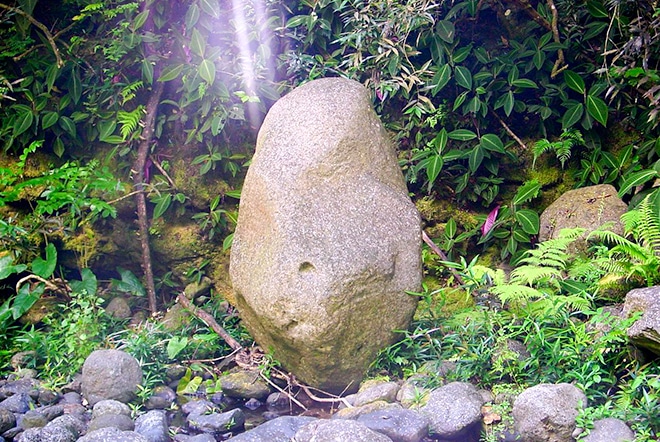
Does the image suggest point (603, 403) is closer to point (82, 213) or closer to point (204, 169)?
point (204, 169)

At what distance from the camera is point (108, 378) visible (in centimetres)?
400

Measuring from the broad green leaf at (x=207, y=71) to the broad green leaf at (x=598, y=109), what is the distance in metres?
3.03

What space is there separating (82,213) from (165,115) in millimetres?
1120

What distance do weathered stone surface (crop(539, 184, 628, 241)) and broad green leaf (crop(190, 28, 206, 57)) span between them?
3.13 metres

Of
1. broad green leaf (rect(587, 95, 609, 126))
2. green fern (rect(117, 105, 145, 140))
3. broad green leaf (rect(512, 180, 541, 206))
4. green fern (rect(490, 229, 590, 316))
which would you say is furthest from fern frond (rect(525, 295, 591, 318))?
green fern (rect(117, 105, 145, 140))

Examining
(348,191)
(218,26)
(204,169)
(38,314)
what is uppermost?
(218,26)

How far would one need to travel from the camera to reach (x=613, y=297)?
400 cm

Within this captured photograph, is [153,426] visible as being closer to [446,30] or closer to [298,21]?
[298,21]

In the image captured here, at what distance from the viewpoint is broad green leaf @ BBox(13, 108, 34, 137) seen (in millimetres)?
5391

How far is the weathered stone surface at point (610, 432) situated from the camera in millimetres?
2893

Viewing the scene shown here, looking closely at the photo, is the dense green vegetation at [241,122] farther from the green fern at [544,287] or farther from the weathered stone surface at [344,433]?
the weathered stone surface at [344,433]

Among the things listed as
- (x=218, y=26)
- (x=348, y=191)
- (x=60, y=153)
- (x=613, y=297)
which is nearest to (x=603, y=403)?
(x=613, y=297)

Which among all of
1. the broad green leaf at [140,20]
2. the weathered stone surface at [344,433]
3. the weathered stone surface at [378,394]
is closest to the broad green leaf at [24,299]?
the broad green leaf at [140,20]

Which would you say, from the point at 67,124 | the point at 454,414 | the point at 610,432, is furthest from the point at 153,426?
the point at 67,124
